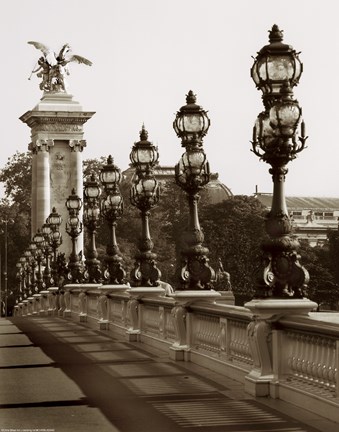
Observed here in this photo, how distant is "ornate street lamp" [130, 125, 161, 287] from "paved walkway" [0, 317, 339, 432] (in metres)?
3.88

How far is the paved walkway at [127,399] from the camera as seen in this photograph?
1567 cm

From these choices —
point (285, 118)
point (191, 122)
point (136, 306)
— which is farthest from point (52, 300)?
point (285, 118)

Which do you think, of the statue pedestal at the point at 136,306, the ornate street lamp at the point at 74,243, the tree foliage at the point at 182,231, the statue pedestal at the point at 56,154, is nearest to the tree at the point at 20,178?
the tree foliage at the point at 182,231

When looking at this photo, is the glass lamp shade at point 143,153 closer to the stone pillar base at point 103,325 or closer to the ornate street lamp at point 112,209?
the ornate street lamp at point 112,209

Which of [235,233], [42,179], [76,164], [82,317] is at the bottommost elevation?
[82,317]

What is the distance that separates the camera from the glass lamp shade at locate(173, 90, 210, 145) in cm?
Answer: 2544

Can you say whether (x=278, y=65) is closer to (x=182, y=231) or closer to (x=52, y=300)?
(x=52, y=300)

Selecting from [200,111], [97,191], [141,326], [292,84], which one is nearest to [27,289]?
[97,191]

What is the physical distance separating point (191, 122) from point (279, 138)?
7.01m

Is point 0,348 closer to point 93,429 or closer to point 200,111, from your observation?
point 200,111

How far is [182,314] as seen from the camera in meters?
25.0

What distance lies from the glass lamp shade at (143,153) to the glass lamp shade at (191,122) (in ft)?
19.7

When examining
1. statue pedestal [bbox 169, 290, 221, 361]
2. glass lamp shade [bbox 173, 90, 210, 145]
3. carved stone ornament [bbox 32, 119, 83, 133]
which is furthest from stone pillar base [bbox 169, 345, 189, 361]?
carved stone ornament [bbox 32, 119, 83, 133]

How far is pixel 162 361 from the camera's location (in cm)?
2497
